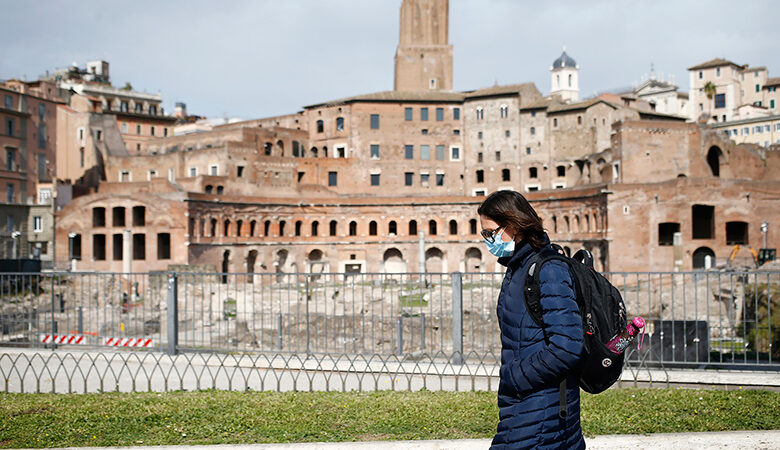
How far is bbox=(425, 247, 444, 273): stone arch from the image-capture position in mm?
51781

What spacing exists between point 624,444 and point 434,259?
46.1m

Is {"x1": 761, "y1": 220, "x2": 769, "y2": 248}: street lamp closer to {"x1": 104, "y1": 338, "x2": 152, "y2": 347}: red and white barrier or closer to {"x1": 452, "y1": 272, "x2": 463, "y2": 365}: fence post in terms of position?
{"x1": 452, "y1": 272, "x2": 463, "y2": 365}: fence post

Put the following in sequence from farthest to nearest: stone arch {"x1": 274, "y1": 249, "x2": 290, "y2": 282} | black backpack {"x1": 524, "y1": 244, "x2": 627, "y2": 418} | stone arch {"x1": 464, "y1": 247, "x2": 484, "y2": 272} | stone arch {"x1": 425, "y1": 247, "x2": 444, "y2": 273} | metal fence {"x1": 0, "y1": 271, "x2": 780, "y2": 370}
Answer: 1. stone arch {"x1": 425, "y1": 247, "x2": 444, "y2": 273}
2. stone arch {"x1": 464, "y1": 247, "x2": 484, "y2": 272}
3. stone arch {"x1": 274, "y1": 249, "x2": 290, "y2": 282}
4. metal fence {"x1": 0, "y1": 271, "x2": 780, "y2": 370}
5. black backpack {"x1": 524, "y1": 244, "x2": 627, "y2": 418}

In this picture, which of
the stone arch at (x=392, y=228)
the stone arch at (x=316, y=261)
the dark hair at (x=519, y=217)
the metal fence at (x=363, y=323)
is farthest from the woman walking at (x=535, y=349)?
the stone arch at (x=392, y=228)

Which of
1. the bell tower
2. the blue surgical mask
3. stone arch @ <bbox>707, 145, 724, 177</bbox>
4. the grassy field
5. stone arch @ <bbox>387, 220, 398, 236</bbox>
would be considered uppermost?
the bell tower

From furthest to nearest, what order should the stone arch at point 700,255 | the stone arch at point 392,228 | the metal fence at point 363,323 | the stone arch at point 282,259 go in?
the stone arch at point 392,228
the stone arch at point 282,259
the stone arch at point 700,255
the metal fence at point 363,323

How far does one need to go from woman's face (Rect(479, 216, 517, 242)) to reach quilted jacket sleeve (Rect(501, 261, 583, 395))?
33cm

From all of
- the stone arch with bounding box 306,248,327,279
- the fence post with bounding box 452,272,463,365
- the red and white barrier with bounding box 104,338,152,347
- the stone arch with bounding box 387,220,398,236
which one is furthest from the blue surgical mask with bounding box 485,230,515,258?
the stone arch with bounding box 387,220,398,236

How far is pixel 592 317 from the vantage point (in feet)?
11.9

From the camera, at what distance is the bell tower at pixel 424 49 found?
5944 cm

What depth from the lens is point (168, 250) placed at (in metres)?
44.4

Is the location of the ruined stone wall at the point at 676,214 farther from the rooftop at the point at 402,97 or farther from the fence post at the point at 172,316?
the fence post at the point at 172,316

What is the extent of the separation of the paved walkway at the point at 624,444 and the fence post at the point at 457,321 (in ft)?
12.5

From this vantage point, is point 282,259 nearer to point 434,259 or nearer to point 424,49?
point 434,259
